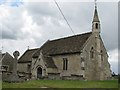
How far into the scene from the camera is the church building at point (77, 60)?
53469mm

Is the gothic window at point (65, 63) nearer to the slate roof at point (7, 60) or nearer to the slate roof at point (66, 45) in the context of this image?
the slate roof at point (66, 45)

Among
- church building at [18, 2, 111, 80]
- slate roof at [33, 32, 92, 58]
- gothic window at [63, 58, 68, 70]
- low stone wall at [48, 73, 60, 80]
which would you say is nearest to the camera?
church building at [18, 2, 111, 80]

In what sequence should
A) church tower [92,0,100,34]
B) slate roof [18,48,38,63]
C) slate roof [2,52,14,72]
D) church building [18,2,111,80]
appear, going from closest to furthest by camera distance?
1. church building [18,2,111,80]
2. church tower [92,0,100,34]
3. slate roof [18,48,38,63]
4. slate roof [2,52,14,72]

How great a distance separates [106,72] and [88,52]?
7.51m

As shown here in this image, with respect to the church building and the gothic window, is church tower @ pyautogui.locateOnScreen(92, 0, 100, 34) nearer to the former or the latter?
the church building

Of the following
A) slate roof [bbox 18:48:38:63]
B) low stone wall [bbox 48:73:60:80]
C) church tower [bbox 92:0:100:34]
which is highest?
church tower [bbox 92:0:100:34]

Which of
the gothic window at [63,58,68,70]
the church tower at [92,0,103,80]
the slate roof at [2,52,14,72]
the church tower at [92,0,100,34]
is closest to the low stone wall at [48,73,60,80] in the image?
the gothic window at [63,58,68,70]

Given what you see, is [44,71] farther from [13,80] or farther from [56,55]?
[13,80]

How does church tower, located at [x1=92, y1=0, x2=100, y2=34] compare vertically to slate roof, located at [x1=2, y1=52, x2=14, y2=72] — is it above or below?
above

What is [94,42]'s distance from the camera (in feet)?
185

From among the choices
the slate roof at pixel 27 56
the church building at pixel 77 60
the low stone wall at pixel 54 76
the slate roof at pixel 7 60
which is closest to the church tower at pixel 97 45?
the church building at pixel 77 60

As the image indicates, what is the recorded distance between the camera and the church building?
5347 cm

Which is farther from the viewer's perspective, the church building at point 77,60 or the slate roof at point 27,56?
the slate roof at point 27,56

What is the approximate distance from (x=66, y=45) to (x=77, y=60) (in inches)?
243
